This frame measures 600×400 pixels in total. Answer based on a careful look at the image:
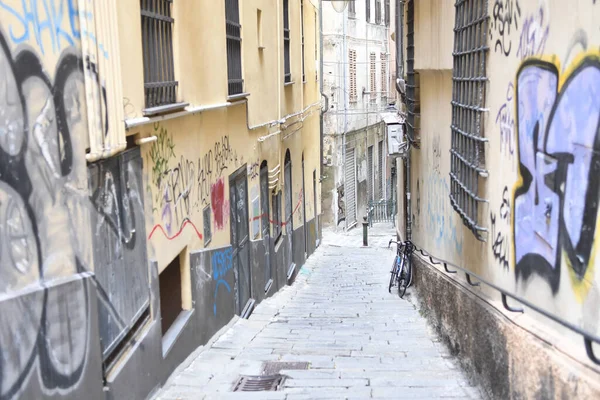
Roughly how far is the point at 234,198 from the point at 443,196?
123 inches

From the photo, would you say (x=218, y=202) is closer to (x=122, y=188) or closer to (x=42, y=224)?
(x=122, y=188)

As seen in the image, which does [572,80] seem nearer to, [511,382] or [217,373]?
[511,382]

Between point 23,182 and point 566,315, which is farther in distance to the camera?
point 566,315

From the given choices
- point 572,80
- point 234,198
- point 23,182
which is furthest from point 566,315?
point 234,198

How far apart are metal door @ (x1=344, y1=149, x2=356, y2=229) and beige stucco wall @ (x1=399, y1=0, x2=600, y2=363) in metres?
19.9

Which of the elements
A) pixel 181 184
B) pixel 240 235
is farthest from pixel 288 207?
pixel 181 184

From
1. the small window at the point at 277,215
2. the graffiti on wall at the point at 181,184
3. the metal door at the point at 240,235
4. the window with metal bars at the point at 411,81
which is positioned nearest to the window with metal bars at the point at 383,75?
the small window at the point at 277,215

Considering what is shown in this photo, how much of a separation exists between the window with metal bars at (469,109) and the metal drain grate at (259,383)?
7.99ft

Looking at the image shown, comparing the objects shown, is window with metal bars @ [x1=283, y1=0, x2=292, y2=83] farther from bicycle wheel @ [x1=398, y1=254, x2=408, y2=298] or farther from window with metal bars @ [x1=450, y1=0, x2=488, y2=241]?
window with metal bars @ [x1=450, y1=0, x2=488, y2=241]

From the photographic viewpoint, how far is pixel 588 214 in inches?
177

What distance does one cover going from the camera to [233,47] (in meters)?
11.6

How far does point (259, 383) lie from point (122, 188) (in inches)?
96.5

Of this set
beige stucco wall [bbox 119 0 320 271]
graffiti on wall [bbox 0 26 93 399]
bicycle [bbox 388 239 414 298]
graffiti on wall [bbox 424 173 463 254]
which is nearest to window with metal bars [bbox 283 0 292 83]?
beige stucco wall [bbox 119 0 320 271]

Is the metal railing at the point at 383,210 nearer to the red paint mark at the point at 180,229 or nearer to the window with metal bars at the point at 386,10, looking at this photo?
the window with metal bars at the point at 386,10
